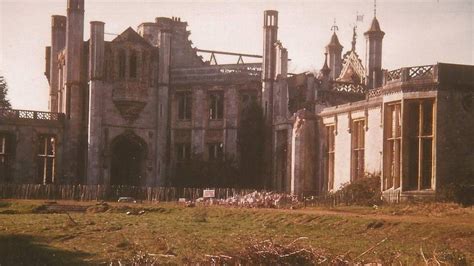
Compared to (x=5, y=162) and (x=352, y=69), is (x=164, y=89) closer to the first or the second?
(x=5, y=162)

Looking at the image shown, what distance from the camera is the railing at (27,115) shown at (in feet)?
176

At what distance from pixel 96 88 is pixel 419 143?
29.5 metres

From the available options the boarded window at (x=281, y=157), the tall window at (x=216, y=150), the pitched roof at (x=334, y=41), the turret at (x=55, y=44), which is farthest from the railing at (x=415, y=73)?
the turret at (x=55, y=44)

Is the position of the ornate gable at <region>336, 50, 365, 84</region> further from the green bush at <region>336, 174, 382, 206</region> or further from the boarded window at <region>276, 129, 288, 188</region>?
the green bush at <region>336, 174, 382, 206</region>

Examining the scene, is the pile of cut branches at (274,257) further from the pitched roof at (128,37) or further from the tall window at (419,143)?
the pitched roof at (128,37)

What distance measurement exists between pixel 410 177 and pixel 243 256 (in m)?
18.4

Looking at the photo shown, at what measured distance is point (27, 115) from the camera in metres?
54.4

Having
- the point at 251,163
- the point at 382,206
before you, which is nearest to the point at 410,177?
the point at 382,206

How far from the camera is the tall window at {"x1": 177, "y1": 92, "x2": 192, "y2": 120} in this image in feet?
188

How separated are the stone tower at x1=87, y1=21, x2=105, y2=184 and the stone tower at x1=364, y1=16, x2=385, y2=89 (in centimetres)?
1936

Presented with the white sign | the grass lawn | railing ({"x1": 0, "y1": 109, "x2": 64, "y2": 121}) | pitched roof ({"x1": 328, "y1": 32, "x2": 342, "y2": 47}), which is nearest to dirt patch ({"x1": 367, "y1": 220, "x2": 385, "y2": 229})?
the grass lawn

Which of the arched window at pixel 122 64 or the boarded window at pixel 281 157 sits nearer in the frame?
the boarded window at pixel 281 157

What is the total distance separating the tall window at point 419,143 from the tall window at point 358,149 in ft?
22.2

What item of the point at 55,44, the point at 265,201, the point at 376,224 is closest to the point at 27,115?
the point at 55,44
